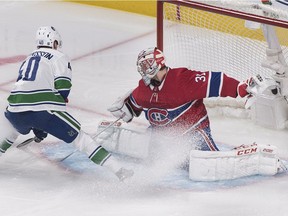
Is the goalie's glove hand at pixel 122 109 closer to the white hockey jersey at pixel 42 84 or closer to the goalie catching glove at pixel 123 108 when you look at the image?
the goalie catching glove at pixel 123 108

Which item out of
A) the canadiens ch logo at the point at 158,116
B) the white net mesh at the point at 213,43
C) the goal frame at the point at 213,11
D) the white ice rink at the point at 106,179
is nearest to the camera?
the white ice rink at the point at 106,179

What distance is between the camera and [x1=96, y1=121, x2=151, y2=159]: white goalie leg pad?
169 inches

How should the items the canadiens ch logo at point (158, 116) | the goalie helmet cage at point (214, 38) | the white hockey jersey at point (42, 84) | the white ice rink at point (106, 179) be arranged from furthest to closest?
the goalie helmet cage at point (214, 38)
the canadiens ch logo at point (158, 116)
the white hockey jersey at point (42, 84)
the white ice rink at point (106, 179)

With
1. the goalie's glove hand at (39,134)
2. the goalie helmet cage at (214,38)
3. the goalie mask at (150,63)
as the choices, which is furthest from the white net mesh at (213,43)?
the goalie's glove hand at (39,134)

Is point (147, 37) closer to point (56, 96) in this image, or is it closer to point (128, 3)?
point (128, 3)

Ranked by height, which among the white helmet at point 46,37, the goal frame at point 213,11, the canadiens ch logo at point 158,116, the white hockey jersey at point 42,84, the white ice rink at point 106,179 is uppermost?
the goal frame at point 213,11

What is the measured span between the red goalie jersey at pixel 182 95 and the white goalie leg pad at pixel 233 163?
6.8 inches

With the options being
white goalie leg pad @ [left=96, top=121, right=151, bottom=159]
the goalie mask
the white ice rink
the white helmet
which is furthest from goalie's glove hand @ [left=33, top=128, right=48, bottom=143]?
the goalie mask

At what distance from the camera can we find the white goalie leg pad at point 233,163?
4.00 metres

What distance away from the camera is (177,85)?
4016 millimetres

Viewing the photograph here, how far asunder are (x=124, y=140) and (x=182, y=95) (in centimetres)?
46

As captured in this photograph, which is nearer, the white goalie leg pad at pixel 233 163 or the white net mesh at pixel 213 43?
the white goalie leg pad at pixel 233 163

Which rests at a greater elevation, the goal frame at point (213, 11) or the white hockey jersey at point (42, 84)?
the goal frame at point (213, 11)

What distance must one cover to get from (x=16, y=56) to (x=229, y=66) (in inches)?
61.1
